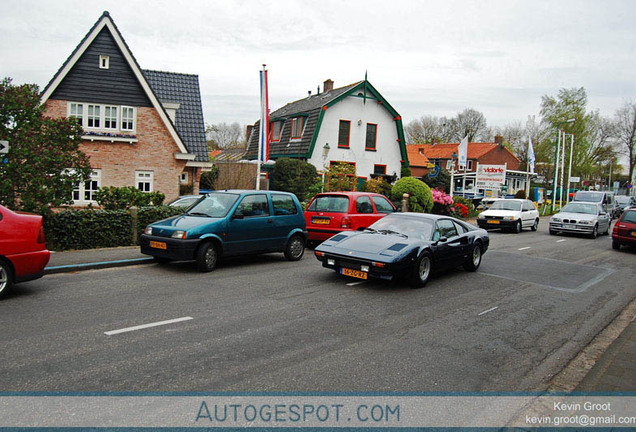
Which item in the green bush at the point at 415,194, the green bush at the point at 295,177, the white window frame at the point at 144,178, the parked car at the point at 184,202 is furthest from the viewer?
the green bush at the point at 295,177

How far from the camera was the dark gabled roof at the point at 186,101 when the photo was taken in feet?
75.3

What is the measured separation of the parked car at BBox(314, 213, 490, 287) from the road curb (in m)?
4.05

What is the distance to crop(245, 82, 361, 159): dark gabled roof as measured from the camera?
2982 cm

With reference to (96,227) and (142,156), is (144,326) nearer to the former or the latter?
(96,227)

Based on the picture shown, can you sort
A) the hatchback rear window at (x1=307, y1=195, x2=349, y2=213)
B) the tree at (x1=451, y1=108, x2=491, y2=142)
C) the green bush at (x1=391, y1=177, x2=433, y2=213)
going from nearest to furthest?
the hatchback rear window at (x1=307, y1=195, x2=349, y2=213) → the green bush at (x1=391, y1=177, x2=433, y2=213) → the tree at (x1=451, y1=108, x2=491, y2=142)

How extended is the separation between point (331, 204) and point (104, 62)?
1327cm

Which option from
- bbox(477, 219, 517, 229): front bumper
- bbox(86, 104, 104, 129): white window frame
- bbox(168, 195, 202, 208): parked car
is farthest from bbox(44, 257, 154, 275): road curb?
bbox(477, 219, 517, 229): front bumper

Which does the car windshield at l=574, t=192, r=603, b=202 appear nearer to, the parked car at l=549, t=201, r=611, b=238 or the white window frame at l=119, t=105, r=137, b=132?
the parked car at l=549, t=201, r=611, b=238

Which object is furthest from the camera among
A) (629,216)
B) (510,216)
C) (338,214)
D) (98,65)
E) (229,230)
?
(510,216)

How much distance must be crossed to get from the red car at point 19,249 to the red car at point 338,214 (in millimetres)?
7324

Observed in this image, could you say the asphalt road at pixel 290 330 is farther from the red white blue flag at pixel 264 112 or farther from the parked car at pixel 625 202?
the parked car at pixel 625 202

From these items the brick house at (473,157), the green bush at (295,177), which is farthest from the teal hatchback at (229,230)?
the brick house at (473,157)

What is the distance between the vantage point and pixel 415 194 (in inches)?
894

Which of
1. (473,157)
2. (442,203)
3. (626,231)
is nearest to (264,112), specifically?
(442,203)
